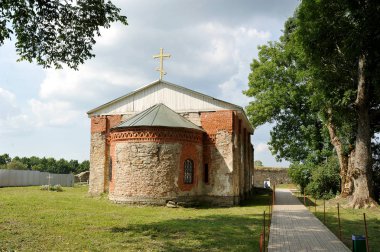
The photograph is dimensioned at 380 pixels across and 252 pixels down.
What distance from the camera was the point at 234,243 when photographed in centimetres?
1029

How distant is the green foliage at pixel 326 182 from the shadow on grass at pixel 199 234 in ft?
46.3

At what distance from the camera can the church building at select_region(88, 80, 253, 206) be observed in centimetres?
1919

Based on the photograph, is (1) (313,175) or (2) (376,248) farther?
(1) (313,175)

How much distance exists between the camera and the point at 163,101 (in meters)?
23.1

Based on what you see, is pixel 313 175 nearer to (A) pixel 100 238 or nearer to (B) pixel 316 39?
(B) pixel 316 39

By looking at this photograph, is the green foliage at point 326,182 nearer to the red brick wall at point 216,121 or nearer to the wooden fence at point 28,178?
the red brick wall at point 216,121

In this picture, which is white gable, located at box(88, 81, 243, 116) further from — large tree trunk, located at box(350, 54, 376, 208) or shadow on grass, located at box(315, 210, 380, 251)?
shadow on grass, located at box(315, 210, 380, 251)

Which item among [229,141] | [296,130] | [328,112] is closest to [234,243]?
[229,141]

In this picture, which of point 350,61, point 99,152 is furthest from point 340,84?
point 99,152

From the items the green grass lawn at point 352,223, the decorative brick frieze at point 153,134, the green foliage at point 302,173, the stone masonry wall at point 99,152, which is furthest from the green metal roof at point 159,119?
the green foliage at point 302,173

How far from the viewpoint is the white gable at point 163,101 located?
22156 millimetres

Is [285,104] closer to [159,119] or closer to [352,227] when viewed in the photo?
[159,119]

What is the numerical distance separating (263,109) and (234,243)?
72.6ft

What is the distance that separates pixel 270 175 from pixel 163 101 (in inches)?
1243
